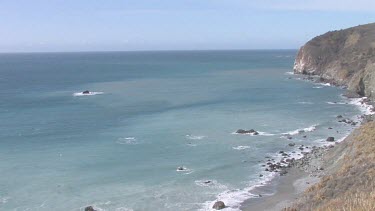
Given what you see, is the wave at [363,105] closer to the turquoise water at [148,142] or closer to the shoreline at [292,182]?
the turquoise water at [148,142]

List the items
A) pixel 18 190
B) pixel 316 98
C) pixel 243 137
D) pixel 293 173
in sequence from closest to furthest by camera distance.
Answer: pixel 18 190 < pixel 293 173 < pixel 243 137 < pixel 316 98

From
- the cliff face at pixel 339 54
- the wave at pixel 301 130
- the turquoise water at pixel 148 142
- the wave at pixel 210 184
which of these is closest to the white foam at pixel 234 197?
the turquoise water at pixel 148 142

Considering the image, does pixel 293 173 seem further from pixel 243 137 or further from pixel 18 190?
pixel 18 190

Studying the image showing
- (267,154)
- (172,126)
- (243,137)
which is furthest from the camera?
(172,126)

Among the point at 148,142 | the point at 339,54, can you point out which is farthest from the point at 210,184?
the point at 339,54

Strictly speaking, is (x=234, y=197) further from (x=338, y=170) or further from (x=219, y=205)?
(x=338, y=170)

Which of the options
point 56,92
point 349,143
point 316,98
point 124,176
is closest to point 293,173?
point 349,143
